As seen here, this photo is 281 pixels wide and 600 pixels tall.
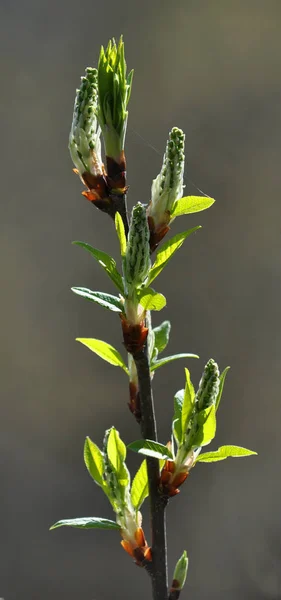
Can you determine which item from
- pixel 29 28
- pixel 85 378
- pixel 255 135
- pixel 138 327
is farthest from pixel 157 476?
pixel 29 28

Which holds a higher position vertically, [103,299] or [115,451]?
[103,299]

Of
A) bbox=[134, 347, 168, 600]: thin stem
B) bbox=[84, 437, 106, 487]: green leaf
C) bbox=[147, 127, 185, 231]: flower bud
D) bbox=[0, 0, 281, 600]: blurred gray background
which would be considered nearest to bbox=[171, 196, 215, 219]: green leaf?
bbox=[147, 127, 185, 231]: flower bud

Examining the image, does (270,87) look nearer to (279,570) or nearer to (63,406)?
(63,406)

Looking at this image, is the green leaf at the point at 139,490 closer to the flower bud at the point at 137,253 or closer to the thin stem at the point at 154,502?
the thin stem at the point at 154,502

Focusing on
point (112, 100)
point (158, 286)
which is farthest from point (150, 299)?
point (158, 286)

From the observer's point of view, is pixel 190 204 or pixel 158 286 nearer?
pixel 190 204

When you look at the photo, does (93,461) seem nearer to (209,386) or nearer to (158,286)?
(209,386)
